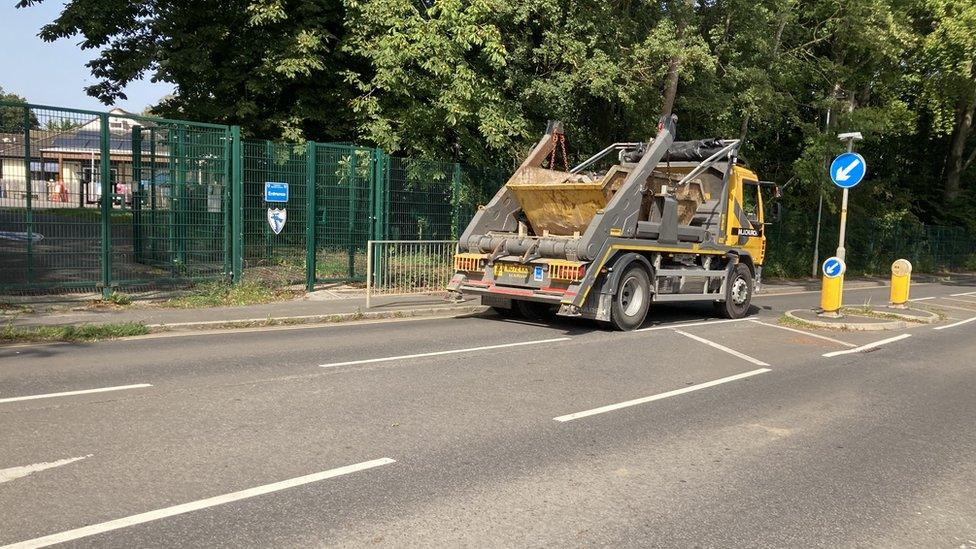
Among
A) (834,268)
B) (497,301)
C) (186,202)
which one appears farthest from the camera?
(186,202)

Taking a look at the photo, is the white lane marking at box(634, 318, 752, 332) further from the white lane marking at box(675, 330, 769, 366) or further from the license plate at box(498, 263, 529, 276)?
the license plate at box(498, 263, 529, 276)

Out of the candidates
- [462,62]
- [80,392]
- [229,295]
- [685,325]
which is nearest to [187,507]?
[80,392]

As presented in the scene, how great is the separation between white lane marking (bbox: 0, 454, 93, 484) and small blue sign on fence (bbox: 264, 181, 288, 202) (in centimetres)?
988

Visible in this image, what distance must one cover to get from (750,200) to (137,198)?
452 inches

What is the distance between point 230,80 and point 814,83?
20.3 metres

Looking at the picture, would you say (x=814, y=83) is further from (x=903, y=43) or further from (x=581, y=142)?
(x=581, y=142)

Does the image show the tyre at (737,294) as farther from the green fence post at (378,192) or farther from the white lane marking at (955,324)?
the green fence post at (378,192)

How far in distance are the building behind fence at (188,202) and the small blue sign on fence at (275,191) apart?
0.17m

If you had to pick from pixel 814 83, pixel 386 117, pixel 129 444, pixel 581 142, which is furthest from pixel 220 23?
pixel 814 83

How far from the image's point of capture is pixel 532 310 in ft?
42.9

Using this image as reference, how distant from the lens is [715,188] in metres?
13.6

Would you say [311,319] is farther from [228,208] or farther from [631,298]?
[631,298]

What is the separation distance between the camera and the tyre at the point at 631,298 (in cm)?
1131

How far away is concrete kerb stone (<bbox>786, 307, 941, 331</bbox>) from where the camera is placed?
Answer: 12.9m
